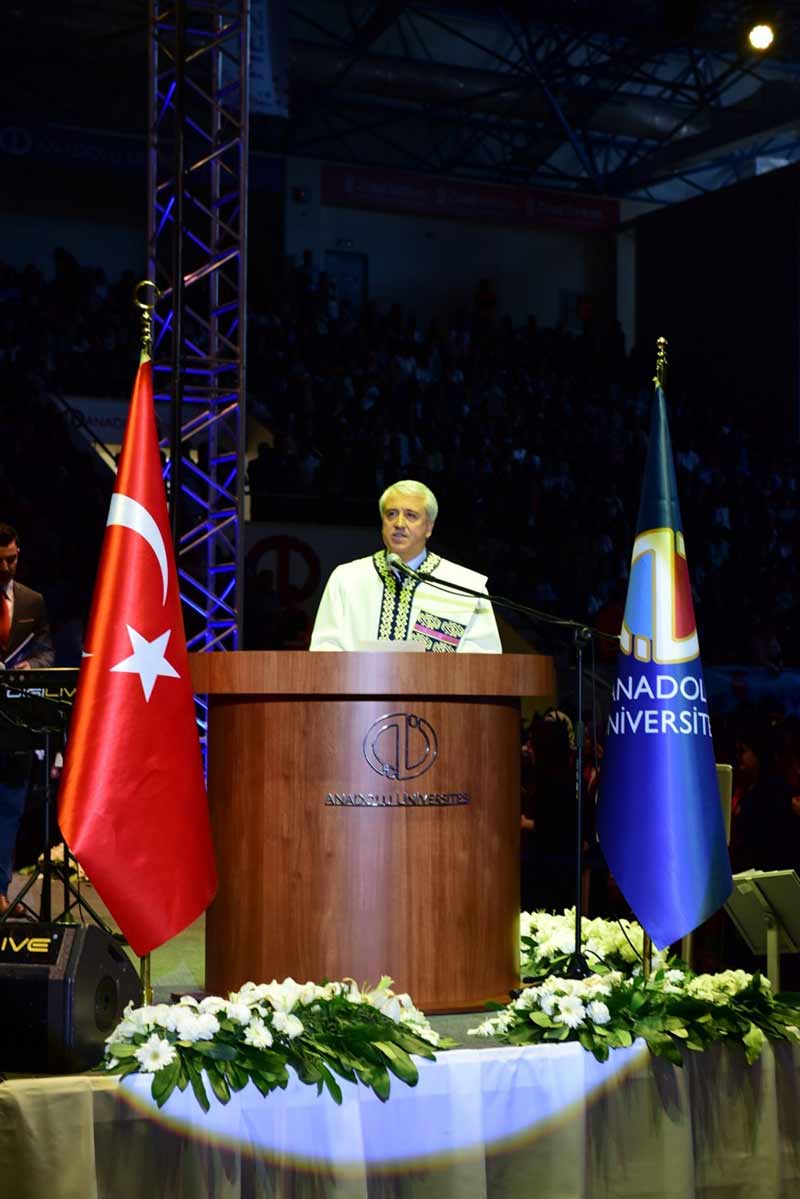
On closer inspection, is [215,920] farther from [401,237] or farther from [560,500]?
[401,237]

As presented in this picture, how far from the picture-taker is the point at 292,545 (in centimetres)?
1452

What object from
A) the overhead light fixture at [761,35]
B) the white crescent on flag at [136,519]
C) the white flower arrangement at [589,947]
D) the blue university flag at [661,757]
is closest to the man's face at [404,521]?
the blue university flag at [661,757]

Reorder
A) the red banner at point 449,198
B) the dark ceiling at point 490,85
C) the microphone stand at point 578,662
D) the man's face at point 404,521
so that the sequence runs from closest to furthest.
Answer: the microphone stand at point 578,662 < the man's face at point 404,521 < the dark ceiling at point 490,85 < the red banner at point 449,198

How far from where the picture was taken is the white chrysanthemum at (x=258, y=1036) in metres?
3.71

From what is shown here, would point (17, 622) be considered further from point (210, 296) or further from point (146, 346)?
point (210, 296)

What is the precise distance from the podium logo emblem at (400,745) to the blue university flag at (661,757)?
0.65 meters

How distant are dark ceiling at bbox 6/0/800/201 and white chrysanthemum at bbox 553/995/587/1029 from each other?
17.3 metres

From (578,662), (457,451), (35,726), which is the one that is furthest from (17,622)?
(457,451)

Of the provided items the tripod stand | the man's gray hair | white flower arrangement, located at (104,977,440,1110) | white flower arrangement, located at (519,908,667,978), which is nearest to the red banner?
the tripod stand

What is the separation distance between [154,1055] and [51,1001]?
364 millimetres

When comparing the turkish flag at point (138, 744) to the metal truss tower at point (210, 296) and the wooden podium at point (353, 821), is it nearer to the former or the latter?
the wooden podium at point (353, 821)

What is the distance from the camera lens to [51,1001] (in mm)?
3863

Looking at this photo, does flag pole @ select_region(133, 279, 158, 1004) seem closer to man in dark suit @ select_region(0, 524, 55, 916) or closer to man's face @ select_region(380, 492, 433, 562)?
man's face @ select_region(380, 492, 433, 562)

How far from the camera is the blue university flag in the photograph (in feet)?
14.9
